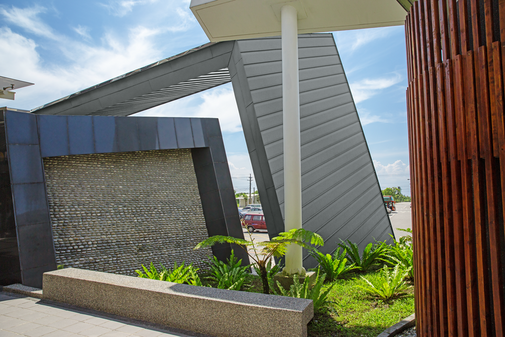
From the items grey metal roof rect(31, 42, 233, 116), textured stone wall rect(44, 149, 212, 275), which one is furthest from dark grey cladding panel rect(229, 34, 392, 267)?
textured stone wall rect(44, 149, 212, 275)

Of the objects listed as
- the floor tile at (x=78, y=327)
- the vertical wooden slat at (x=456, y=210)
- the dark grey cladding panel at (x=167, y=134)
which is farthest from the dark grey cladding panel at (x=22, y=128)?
the vertical wooden slat at (x=456, y=210)

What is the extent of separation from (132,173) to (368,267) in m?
6.94

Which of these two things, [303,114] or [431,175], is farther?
[303,114]

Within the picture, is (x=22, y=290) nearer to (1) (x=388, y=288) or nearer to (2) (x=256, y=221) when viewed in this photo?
(1) (x=388, y=288)

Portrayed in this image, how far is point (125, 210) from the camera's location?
358 inches

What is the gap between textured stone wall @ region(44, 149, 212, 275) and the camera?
319 inches

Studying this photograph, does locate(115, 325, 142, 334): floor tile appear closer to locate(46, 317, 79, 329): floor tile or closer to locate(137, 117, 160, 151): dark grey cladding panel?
locate(46, 317, 79, 329): floor tile

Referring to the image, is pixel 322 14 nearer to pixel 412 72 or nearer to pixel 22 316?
pixel 412 72

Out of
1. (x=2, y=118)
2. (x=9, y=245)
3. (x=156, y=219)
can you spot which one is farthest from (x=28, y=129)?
(x=156, y=219)

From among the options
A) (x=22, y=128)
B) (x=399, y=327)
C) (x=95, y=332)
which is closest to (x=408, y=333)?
(x=399, y=327)

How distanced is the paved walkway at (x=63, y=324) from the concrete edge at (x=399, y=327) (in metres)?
2.62

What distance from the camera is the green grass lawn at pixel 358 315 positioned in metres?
4.42

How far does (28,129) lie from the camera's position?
7707 millimetres

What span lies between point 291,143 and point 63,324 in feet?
16.2
